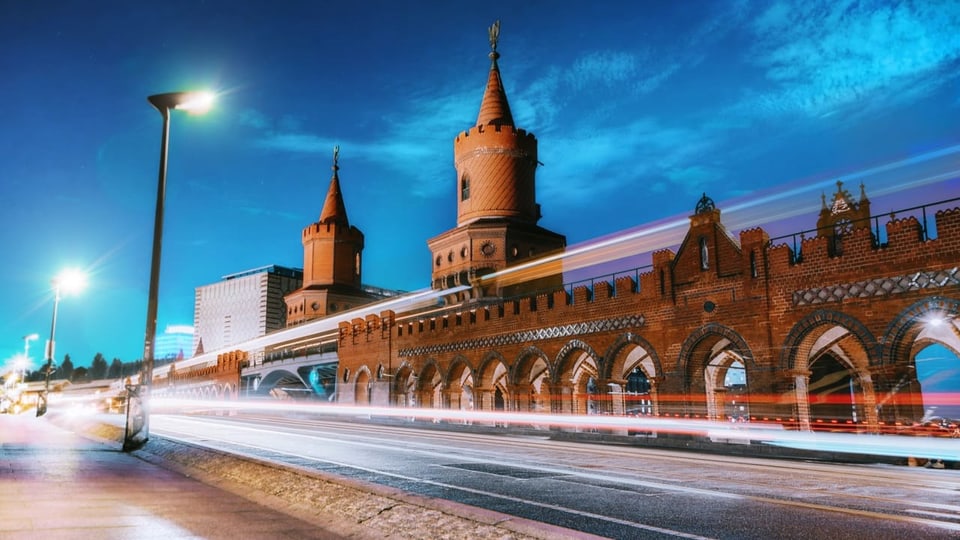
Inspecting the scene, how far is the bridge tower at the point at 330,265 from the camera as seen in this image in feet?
206

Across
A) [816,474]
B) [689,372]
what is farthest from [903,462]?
[689,372]

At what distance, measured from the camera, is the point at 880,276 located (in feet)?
58.7

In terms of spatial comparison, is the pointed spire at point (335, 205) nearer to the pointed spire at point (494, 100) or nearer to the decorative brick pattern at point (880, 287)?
the pointed spire at point (494, 100)

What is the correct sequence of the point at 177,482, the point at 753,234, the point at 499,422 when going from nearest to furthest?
the point at 177,482, the point at 753,234, the point at 499,422

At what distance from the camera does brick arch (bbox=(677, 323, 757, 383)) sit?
20609 mm

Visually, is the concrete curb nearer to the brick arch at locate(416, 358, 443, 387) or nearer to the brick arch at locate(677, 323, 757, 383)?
the brick arch at locate(677, 323, 757, 383)

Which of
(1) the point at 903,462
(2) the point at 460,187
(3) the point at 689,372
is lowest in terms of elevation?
(1) the point at 903,462

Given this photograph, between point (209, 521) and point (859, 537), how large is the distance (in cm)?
559

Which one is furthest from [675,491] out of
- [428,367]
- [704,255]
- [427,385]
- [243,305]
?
[243,305]

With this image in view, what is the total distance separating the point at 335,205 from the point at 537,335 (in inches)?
1591

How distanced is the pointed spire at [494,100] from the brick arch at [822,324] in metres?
25.8

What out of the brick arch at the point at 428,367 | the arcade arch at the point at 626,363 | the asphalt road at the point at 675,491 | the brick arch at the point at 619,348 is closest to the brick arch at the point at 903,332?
the asphalt road at the point at 675,491

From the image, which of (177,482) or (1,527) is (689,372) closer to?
(177,482)

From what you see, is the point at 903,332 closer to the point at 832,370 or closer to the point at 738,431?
the point at 738,431
